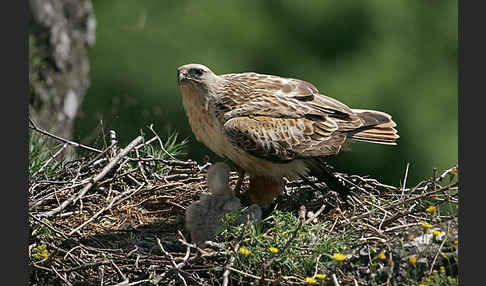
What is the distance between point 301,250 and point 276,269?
20 cm

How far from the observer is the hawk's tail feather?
20.0 ft

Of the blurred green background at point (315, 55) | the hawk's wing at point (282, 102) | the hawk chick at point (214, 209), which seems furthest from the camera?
the blurred green background at point (315, 55)

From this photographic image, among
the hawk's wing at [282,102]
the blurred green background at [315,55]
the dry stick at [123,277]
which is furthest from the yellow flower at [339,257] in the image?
the blurred green background at [315,55]

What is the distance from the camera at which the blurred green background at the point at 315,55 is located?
428 inches

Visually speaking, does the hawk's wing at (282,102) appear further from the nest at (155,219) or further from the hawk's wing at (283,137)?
the nest at (155,219)

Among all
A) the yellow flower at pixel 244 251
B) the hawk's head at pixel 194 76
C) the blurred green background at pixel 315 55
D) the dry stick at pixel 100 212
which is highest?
the hawk's head at pixel 194 76

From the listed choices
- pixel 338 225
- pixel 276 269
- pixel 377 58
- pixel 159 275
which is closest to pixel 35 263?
pixel 159 275

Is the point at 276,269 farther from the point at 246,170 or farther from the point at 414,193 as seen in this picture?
the point at 414,193

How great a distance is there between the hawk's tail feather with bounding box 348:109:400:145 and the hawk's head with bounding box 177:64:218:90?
1134mm

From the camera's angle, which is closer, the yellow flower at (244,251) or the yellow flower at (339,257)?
the yellow flower at (339,257)

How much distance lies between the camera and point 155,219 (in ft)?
19.8

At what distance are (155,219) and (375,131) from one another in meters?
1.75

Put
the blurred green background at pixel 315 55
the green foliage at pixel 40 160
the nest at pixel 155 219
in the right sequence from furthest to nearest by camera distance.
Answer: the blurred green background at pixel 315 55 → the green foliage at pixel 40 160 → the nest at pixel 155 219

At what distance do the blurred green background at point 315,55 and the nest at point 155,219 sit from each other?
4055 millimetres
